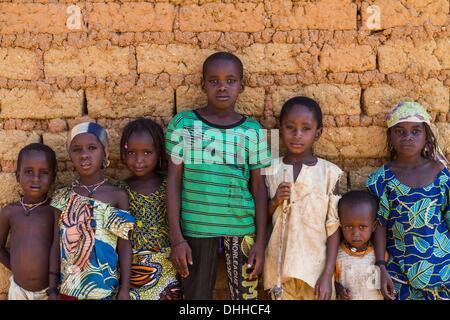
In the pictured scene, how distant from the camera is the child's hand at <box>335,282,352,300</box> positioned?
353 cm

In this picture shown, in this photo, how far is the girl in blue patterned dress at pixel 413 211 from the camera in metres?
3.54

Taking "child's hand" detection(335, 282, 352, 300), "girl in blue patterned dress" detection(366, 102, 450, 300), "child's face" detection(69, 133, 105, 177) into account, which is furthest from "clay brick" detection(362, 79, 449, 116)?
"child's face" detection(69, 133, 105, 177)

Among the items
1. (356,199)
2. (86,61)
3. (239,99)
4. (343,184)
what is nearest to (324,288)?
(356,199)

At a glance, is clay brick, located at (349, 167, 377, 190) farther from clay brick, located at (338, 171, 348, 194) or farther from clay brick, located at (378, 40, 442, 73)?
clay brick, located at (378, 40, 442, 73)

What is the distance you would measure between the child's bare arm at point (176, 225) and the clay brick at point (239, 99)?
473 mm

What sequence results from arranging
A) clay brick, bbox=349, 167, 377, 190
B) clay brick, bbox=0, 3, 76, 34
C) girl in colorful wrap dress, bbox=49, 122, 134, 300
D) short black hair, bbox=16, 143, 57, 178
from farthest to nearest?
clay brick, bbox=349, 167, 377, 190 → clay brick, bbox=0, 3, 76, 34 → short black hair, bbox=16, 143, 57, 178 → girl in colorful wrap dress, bbox=49, 122, 134, 300

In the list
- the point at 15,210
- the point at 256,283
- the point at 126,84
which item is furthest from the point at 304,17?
the point at 15,210

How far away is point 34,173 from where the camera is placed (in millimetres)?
3596

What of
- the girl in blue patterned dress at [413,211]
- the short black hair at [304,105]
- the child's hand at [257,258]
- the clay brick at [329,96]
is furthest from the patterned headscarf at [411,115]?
the child's hand at [257,258]

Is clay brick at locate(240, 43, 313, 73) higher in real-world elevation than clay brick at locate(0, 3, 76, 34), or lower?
lower

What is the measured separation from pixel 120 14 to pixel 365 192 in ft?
6.17

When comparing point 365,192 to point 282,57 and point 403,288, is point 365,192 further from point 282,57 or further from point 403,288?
A: point 282,57

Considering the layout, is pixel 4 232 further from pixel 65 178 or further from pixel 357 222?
pixel 357 222

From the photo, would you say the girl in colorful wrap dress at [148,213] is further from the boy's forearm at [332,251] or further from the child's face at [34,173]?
the boy's forearm at [332,251]
